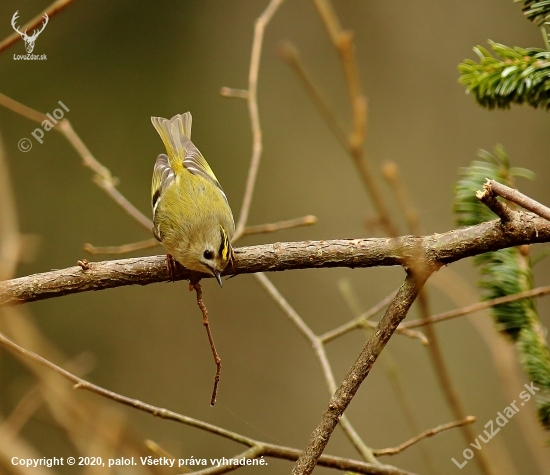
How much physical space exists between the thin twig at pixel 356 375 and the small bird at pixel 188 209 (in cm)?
41

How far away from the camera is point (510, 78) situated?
0.93 m

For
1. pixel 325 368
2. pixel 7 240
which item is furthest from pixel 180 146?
pixel 325 368

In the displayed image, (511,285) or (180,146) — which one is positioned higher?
(180,146)

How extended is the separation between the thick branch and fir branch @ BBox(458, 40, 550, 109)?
0.63 ft

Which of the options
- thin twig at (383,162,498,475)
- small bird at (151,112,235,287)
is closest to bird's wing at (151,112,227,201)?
small bird at (151,112,235,287)

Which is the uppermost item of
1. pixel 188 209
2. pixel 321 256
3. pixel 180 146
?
pixel 180 146

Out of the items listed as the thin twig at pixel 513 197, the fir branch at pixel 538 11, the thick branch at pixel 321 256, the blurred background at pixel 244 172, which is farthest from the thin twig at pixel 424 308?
the blurred background at pixel 244 172

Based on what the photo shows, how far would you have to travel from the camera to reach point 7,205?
2059mm

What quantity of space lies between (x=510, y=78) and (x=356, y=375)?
0.53 meters

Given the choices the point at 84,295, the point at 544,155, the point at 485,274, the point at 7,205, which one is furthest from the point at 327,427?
the point at 84,295

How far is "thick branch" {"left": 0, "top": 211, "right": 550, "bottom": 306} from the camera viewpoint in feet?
2.99

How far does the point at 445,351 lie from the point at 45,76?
2.61 m

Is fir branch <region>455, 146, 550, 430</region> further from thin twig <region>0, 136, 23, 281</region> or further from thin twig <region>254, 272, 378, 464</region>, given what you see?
thin twig <region>0, 136, 23, 281</region>

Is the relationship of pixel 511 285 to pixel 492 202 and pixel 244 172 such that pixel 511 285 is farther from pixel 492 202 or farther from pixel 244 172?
pixel 244 172
